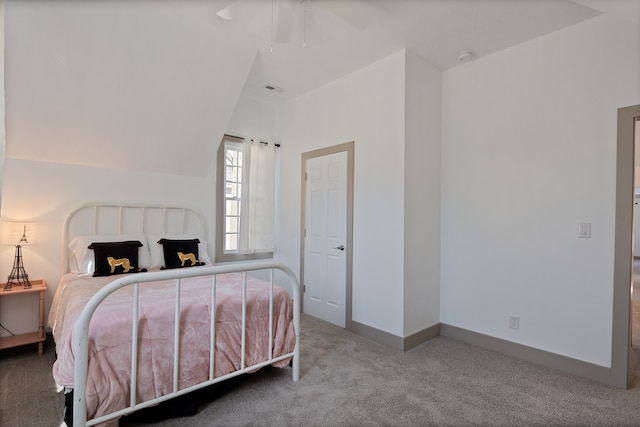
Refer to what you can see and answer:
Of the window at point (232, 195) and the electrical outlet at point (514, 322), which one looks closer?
the electrical outlet at point (514, 322)

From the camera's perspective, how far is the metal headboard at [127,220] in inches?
125

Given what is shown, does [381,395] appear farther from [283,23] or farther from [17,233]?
[17,233]

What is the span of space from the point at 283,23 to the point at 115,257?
2.45 meters

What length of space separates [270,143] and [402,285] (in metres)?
2.57

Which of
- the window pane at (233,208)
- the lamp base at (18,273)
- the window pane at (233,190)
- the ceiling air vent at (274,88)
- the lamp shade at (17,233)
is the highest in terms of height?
the ceiling air vent at (274,88)

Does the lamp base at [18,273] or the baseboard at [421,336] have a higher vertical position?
the lamp base at [18,273]

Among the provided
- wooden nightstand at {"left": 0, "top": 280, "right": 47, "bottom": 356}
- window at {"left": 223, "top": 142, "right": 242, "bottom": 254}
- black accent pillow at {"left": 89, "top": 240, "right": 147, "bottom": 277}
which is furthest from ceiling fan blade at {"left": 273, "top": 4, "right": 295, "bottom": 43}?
wooden nightstand at {"left": 0, "top": 280, "right": 47, "bottom": 356}

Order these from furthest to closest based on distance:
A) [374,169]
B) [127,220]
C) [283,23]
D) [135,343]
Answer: [127,220] < [374,169] < [283,23] < [135,343]

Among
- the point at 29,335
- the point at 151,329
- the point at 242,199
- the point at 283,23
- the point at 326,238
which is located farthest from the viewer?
the point at 242,199

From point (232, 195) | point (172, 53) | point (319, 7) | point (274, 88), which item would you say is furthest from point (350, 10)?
point (232, 195)

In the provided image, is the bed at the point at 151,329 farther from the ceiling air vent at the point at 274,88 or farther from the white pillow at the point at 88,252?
the ceiling air vent at the point at 274,88

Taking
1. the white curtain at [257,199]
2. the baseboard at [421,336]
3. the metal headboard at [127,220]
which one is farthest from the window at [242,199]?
the baseboard at [421,336]

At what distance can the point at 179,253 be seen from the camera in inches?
132

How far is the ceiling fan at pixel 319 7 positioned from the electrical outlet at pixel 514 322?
8.90 feet
